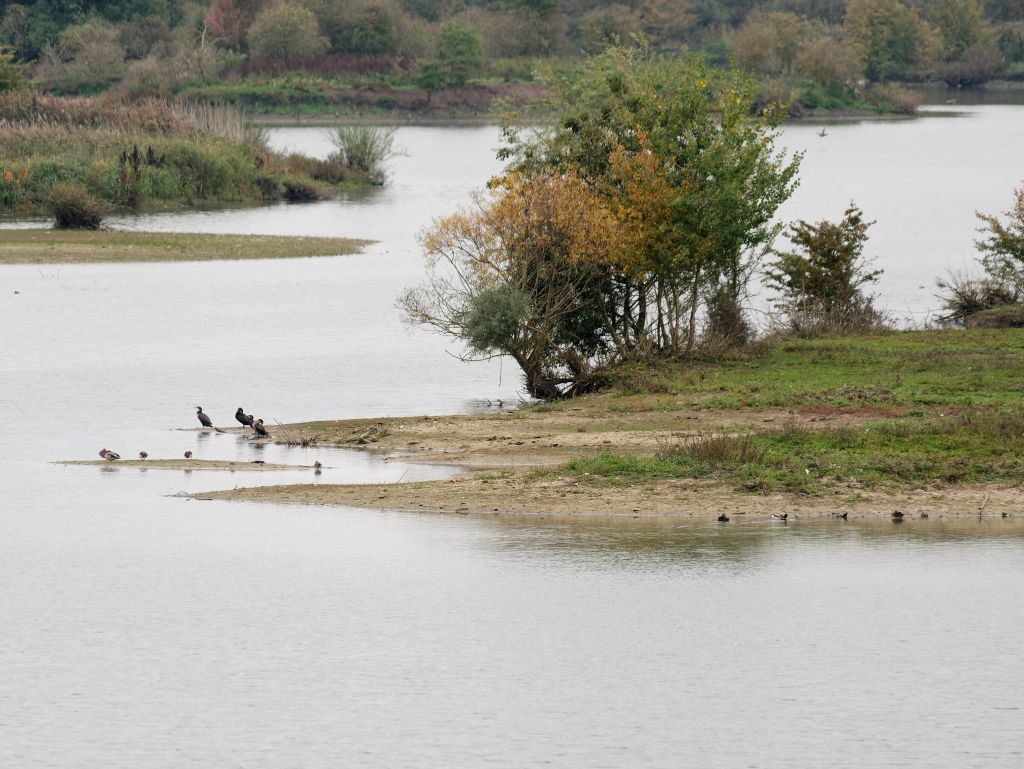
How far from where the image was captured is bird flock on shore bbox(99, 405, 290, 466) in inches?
910

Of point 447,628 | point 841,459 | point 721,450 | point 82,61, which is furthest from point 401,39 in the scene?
point 447,628

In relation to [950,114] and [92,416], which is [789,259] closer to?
[92,416]

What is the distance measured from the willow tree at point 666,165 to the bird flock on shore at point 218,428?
24.0 feet

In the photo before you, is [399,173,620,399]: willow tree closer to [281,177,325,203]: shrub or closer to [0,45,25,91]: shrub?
[281,177,325,203]: shrub

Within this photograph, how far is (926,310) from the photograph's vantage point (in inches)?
1577

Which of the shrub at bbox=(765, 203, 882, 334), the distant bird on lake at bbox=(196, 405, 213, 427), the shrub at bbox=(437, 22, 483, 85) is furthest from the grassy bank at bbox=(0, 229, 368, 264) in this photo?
the shrub at bbox=(437, 22, 483, 85)

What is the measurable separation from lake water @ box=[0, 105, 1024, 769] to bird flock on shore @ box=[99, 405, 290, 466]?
1.07ft

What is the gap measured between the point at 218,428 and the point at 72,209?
3536cm

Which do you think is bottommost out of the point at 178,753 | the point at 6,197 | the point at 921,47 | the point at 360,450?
the point at 178,753

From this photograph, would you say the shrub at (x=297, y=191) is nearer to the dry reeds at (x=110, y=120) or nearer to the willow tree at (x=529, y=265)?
the dry reeds at (x=110, y=120)

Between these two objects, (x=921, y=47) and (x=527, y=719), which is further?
(x=921, y=47)

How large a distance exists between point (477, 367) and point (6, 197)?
3825cm

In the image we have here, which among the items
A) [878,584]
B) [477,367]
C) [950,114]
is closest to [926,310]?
[477,367]

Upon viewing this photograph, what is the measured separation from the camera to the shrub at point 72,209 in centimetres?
5906
